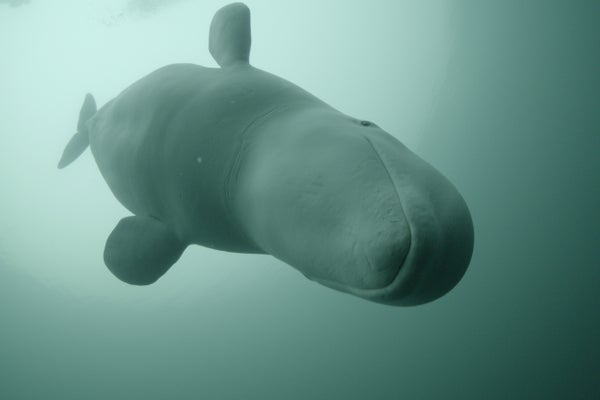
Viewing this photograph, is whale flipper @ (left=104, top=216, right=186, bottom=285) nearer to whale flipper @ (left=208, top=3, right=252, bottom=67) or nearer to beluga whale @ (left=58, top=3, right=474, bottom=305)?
beluga whale @ (left=58, top=3, right=474, bottom=305)

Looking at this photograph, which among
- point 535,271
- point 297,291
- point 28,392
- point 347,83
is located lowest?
point 28,392

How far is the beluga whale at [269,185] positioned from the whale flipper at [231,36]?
0.01m

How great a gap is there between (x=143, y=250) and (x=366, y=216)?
242 centimetres

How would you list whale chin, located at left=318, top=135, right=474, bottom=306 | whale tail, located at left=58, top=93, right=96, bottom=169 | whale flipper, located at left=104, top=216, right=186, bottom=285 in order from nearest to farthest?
whale chin, located at left=318, top=135, right=474, bottom=306
whale flipper, located at left=104, top=216, right=186, bottom=285
whale tail, located at left=58, top=93, right=96, bottom=169

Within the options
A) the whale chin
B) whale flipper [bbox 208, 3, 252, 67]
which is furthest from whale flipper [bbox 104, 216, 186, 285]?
the whale chin

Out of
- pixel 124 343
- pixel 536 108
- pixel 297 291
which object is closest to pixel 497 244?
pixel 536 108

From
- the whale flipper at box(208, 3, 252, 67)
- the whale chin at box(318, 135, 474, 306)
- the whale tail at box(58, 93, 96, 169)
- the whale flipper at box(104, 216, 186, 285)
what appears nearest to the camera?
the whale chin at box(318, 135, 474, 306)

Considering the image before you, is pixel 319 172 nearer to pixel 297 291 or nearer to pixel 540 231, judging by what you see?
pixel 540 231

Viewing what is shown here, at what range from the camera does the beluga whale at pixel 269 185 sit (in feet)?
4.46

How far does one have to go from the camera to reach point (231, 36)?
11.9 ft

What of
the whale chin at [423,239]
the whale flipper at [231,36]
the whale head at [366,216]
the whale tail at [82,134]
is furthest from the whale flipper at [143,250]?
the whale tail at [82,134]

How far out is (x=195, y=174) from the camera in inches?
107

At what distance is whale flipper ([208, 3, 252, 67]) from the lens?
3477mm

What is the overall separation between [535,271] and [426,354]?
1021 centimetres
